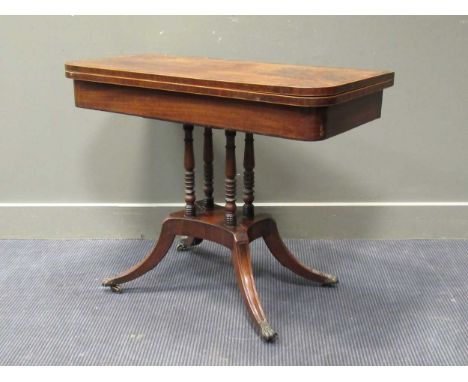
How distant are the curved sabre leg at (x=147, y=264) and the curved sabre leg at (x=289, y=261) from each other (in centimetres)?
35

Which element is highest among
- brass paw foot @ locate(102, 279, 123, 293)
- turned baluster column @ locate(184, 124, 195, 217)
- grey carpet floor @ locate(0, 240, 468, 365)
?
turned baluster column @ locate(184, 124, 195, 217)

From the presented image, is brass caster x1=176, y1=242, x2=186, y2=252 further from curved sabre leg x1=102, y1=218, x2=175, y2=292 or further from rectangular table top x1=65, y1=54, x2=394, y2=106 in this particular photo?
rectangular table top x1=65, y1=54, x2=394, y2=106

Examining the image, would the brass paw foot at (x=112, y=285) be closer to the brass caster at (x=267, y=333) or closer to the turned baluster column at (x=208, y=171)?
the turned baluster column at (x=208, y=171)

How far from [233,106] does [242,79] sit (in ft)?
0.24

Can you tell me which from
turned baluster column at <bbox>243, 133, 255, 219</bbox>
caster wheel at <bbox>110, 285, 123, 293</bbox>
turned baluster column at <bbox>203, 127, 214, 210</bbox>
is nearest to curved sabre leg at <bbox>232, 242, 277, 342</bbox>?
turned baluster column at <bbox>243, 133, 255, 219</bbox>

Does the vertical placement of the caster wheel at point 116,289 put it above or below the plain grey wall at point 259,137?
below

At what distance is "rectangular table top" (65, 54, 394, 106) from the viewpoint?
135cm

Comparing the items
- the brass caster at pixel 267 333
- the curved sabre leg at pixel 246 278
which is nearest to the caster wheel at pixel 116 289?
the curved sabre leg at pixel 246 278

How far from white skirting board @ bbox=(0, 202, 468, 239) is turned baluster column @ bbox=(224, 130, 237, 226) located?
0.58 m

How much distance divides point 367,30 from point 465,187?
2.57ft

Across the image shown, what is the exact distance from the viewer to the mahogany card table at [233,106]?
1380mm
